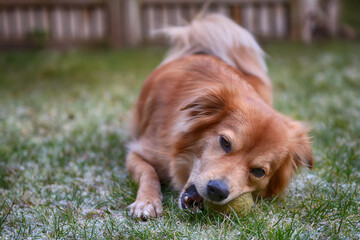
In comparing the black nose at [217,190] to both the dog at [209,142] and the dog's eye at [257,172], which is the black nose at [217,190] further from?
the dog's eye at [257,172]

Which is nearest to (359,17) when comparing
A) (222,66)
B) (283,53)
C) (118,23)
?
(283,53)

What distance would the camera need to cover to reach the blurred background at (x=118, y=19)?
9.56 metres

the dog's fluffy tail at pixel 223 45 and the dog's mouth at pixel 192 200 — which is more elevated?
the dog's fluffy tail at pixel 223 45

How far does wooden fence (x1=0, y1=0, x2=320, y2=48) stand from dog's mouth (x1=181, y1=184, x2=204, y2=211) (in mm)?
7288

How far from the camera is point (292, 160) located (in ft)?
9.51

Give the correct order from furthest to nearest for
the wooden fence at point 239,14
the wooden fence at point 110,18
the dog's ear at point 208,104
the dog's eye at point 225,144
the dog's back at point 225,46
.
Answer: the wooden fence at point 239,14 → the wooden fence at point 110,18 → the dog's back at point 225,46 → the dog's ear at point 208,104 → the dog's eye at point 225,144

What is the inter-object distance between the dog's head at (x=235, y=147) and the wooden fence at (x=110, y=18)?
6919 millimetres

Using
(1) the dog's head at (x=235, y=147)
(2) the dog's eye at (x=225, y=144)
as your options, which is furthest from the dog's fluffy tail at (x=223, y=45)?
(2) the dog's eye at (x=225, y=144)

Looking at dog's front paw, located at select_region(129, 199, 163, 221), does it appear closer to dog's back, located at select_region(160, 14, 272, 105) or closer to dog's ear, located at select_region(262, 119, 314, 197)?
dog's ear, located at select_region(262, 119, 314, 197)

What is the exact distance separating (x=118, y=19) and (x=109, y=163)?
6.77 m

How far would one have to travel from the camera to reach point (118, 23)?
9812mm

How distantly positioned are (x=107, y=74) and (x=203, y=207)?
542 cm

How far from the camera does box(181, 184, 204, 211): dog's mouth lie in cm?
266

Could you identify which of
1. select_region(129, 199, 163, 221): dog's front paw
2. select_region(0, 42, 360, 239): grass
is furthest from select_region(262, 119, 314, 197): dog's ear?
select_region(129, 199, 163, 221): dog's front paw
